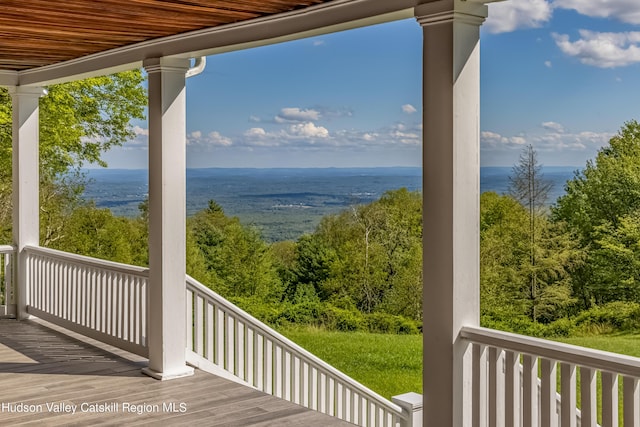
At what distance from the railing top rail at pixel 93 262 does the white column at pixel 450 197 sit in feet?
10.1

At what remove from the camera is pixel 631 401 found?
9.63 feet

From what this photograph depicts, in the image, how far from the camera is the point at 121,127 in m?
17.8

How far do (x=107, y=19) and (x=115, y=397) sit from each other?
8.29 ft

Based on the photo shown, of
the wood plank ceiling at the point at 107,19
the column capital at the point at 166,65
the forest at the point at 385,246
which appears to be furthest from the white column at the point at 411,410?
the forest at the point at 385,246

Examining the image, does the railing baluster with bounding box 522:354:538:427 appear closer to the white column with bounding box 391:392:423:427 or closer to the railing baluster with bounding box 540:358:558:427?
the railing baluster with bounding box 540:358:558:427

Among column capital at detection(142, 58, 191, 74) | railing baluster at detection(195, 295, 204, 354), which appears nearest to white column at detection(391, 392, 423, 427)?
railing baluster at detection(195, 295, 204, 354)

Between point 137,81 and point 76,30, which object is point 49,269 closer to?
point 76,30

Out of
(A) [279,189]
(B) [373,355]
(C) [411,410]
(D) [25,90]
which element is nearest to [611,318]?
(B) [373,355]

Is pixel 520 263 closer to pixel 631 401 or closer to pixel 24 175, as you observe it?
pixel 24 175

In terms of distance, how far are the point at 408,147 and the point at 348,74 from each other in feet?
8.86

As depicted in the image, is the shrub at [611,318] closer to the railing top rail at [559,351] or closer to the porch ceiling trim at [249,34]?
the porch ceiling trim at [249,34]

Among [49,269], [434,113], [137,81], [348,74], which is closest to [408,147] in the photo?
[348,74]

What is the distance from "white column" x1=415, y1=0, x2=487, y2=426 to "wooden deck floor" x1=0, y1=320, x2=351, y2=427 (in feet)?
4.25

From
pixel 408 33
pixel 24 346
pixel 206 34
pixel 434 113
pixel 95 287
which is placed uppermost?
pixel 408 33
